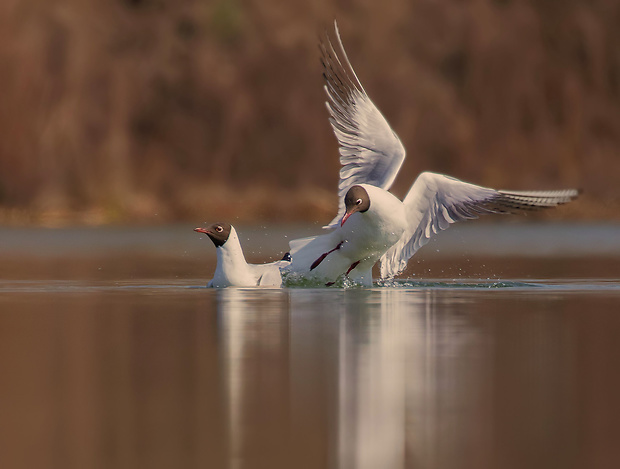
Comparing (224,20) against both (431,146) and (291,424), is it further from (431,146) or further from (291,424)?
(291,424)

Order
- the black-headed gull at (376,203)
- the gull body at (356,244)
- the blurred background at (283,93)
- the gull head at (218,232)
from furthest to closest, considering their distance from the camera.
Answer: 1. the blurred background at (283,93)
2. the gull head at (218,232)
3. the black-headed gull at (376,203)
4. the gull body at (356,244)

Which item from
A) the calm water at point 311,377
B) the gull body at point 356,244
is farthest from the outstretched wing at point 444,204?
the calm water at point 311,377

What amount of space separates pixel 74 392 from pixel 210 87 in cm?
4873

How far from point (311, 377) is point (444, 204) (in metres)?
6.16

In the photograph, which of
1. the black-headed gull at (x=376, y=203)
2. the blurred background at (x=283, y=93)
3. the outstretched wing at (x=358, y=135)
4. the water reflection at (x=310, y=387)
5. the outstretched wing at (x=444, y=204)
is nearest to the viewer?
the water reflection at (x=310, y=387)

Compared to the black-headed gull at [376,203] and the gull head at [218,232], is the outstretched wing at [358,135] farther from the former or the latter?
the gull head at [218,232]

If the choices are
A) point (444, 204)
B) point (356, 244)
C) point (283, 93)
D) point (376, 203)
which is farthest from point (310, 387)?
point (283, 93)

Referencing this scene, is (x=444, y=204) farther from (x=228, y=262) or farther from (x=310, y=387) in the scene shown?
(x=310, y=387)

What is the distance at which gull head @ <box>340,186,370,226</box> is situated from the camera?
10453 millimetres

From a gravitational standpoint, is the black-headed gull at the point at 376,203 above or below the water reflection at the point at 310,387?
above

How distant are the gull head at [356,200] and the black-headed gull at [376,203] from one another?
13 centimetres

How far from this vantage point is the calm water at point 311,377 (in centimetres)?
440

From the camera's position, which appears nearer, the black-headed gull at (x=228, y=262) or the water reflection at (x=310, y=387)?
the water reflection at (x=310, y=387)

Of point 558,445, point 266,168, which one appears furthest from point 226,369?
point 266,168
